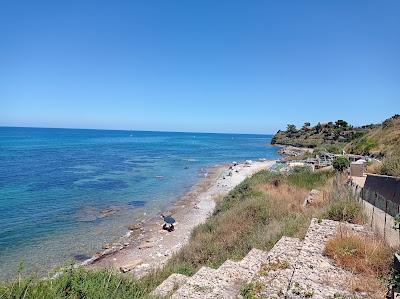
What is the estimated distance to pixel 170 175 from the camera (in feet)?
143

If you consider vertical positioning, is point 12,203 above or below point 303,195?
below

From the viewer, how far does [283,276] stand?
230 inches

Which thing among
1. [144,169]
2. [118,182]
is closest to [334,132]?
[144,169]

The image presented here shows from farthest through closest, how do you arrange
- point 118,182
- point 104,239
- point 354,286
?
point 118,182
point 104,239
point 354,286

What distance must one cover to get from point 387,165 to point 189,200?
1720 cm

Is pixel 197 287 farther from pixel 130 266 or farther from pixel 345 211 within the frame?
pixel 130 266

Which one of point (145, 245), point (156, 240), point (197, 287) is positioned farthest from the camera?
point (156, 240)

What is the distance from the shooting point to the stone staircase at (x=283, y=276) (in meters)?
4.95

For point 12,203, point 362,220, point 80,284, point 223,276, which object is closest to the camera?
point 80,284

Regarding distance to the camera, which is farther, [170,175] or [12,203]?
[170,175]

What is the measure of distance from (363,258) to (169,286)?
4.29 meters

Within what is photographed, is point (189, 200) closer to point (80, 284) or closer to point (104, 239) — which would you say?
point (104, 239)

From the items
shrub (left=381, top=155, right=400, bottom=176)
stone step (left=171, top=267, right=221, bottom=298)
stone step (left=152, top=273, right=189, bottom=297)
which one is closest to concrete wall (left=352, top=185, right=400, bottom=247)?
shrub (left=381, top=155, right=400, bottom=176)

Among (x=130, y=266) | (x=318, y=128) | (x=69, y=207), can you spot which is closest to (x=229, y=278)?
(x=130, y=266)
